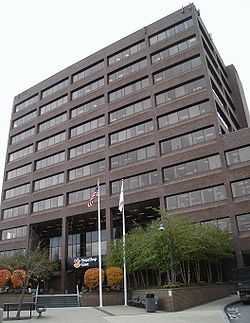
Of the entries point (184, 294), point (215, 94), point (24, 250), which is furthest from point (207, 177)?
point (24, 250)

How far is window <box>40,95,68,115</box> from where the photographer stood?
221ft

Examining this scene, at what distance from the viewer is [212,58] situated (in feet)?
187

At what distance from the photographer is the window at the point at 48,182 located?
2384 inches

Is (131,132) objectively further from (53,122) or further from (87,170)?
(53,122)

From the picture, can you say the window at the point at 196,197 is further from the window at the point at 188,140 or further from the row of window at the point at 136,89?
the row of window at the point at 136,89

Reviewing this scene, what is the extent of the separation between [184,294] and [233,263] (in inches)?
642

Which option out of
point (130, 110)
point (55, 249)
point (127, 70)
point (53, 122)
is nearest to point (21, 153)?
point (53, 122)

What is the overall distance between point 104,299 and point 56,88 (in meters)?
45.9

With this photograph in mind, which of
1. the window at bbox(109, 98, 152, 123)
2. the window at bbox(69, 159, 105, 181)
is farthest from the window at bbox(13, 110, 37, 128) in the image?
the window at bbox(109, 98, 152, 123)

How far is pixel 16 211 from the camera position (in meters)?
65.6

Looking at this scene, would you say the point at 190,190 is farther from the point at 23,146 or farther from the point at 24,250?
the point at 23,146

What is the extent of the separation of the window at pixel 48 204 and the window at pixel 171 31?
29.5m

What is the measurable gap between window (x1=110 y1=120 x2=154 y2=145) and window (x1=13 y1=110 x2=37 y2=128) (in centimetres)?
2359

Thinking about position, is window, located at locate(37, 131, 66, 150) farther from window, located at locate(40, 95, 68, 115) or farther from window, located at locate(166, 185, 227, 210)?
window, located at locate(166, 185, 227, 210)
